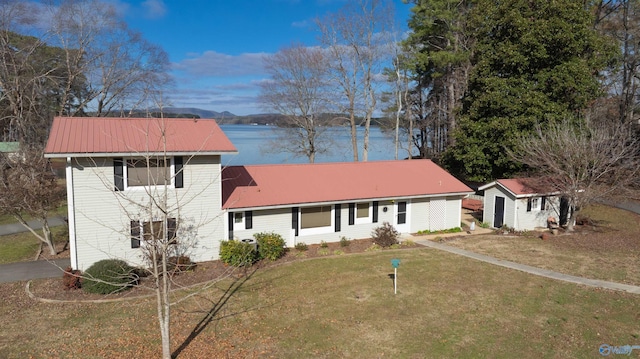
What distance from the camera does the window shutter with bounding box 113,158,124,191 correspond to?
15.6 meters

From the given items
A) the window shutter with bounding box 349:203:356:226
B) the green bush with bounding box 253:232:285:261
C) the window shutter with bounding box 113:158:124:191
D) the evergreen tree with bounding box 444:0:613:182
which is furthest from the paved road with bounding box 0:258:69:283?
the evergreen tree with bounding box 444:0:613:182

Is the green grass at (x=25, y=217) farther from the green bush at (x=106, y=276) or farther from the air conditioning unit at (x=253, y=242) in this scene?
the air conditioning unit at (x=253, y=242)

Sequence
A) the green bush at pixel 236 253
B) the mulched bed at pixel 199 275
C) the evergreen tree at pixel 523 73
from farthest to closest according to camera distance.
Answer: the evergreen tree at pixel 523 73 < the green bush at pixel 236 253 < the mulched bed at pixel 199 275

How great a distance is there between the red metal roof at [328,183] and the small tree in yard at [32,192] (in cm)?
758

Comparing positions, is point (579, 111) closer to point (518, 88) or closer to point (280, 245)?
point (518, 88)

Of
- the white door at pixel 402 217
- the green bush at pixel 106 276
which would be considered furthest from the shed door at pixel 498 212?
the green bush at pixel 106 276

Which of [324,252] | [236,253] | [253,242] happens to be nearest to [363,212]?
[324,252]

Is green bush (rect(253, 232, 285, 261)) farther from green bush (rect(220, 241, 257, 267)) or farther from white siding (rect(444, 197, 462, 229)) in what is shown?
white siding (rect(444, 197, 462, 229))

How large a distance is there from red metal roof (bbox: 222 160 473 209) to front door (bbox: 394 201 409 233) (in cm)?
86

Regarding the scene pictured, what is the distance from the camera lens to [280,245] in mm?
17984

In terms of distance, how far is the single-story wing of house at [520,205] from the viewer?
22.8 m

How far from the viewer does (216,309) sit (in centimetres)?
1299

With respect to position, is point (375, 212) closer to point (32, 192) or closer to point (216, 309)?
point (216, 309)

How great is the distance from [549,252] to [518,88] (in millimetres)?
12791
